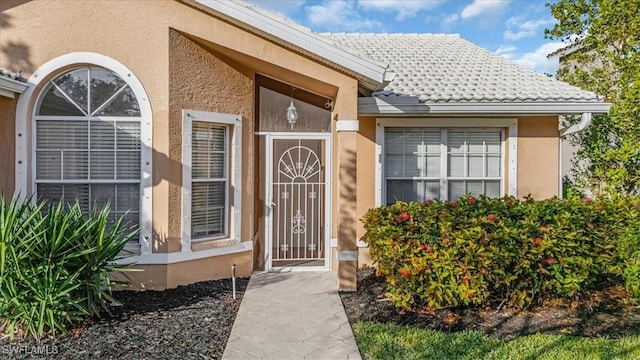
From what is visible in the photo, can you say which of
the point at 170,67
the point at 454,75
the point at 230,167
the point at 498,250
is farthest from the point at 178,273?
the point at 454,75

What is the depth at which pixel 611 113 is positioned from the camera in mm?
10383

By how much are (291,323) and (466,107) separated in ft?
18.4

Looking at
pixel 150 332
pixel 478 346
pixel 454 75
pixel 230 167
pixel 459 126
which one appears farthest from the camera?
pixel 454 75

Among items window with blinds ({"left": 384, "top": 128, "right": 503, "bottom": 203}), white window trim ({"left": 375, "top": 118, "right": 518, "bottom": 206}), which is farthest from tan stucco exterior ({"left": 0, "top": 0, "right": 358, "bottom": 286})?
window with blinds ({"left": 384, "top": 128, "right": 503, "bottom": 203})

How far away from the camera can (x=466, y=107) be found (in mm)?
8719

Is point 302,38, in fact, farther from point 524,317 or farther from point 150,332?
point 524,317

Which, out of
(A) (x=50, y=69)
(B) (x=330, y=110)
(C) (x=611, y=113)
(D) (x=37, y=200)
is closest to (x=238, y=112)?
(B) (x=330, y=110)

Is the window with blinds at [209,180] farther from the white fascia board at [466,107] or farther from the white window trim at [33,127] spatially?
the white fascia board at [466,107]

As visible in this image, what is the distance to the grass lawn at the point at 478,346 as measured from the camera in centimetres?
517

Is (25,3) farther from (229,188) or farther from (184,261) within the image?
(184,261)

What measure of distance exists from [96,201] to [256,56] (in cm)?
404

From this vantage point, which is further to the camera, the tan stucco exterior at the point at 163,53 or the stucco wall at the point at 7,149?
the tan stucco exterior at the point at 163,53

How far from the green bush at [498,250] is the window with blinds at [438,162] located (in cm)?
230

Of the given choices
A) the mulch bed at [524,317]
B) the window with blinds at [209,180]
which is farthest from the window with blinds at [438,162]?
the window with blinds at [209,180]
